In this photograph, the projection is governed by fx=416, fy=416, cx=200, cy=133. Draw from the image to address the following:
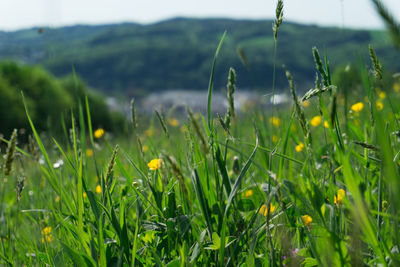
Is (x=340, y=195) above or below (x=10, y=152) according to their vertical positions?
below

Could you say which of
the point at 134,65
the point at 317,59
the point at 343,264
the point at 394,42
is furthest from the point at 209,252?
the point at 134,65

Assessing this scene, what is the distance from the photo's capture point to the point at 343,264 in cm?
90

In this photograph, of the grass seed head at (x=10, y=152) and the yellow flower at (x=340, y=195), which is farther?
the yellow flower at (x=340, y=195)

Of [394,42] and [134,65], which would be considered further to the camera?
[134,65]

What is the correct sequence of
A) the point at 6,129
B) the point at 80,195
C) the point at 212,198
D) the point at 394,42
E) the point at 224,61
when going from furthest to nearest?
the point at 224,61 < the point at 6,129 < the point at 212,198 < the point at 80,195 < the point at 394,42

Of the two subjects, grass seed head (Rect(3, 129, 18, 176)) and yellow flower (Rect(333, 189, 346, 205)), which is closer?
grass seed head (Rect(3, 129, 18, 176))

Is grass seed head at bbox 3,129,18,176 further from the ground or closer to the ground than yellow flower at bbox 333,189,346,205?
further from the ground

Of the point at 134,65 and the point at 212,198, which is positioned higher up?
the point at 212,198

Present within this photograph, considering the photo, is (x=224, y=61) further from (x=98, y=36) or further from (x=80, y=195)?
(x=80, y=195)

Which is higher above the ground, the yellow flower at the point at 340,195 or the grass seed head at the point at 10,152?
the grass seed head at the point at 10,152

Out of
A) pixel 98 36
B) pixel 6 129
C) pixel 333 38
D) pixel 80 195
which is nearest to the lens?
pixel 80 195

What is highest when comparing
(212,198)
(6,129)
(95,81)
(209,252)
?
(212,198)

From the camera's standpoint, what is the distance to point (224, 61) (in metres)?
75.9

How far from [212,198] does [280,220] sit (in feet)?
0.82
